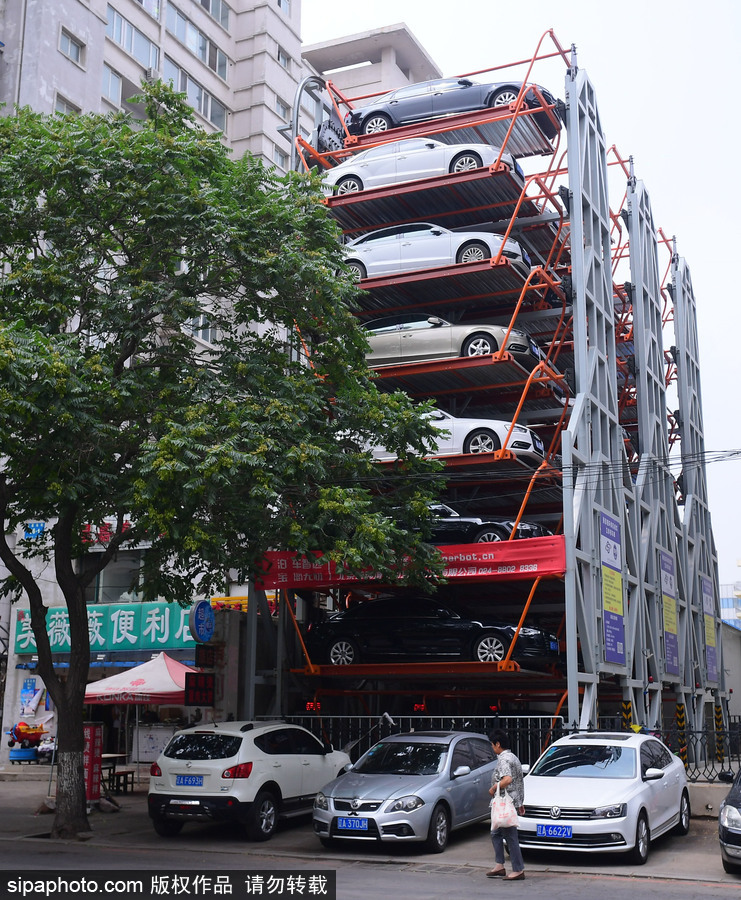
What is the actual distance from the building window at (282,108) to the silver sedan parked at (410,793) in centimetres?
3626

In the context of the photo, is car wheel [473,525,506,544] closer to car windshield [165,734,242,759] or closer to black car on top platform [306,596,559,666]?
black car on top platform [306,596,559,666]

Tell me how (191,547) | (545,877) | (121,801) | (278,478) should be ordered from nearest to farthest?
(545,877), (191,547), (278,478), (121,801)

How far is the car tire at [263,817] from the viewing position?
13.6 meters

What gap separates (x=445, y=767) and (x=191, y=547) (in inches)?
173

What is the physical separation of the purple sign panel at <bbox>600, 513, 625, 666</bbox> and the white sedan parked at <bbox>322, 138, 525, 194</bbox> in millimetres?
8437

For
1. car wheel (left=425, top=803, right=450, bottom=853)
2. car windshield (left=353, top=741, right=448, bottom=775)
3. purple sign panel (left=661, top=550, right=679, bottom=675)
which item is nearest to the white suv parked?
car windshield (left=353, top=741, right=448, bottom=775)

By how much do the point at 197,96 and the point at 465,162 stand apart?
73.6 feet

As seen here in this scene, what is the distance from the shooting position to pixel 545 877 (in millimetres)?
11172

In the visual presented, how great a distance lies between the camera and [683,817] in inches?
545

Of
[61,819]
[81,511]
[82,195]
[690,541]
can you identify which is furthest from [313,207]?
[690,541]

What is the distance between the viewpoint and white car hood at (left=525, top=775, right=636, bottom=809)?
1180cm

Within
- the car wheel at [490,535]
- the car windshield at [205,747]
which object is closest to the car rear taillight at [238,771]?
the car windshield at [205,747]

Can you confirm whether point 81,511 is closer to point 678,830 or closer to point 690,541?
point 678,830

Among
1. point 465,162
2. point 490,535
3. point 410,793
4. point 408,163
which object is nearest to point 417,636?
point 490,535
